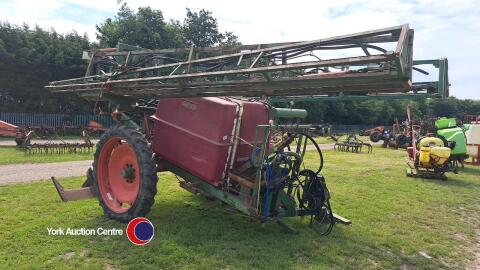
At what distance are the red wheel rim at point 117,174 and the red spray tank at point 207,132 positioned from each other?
509mm

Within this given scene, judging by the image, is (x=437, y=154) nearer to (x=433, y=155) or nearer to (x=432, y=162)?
(x=433, y=155)

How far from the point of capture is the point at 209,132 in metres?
5.78

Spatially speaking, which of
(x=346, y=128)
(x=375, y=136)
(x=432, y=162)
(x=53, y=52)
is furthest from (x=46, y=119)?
(x=346, y=128)

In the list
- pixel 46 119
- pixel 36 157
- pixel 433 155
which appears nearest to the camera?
pixel 433 155

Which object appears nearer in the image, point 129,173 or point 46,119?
point 129,173

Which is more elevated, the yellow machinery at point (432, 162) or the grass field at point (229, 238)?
the yellow machinery at point (432, 162)

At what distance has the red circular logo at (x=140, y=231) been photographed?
17.4ft

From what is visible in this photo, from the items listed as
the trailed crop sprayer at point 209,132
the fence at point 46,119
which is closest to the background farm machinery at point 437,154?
the trailed crop sprayer at point 209,132

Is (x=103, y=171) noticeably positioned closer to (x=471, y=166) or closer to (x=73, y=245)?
(x=73, y=245)

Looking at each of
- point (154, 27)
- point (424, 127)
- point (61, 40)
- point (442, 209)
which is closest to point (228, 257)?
point (442, 209)

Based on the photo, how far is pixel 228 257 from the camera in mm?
4895

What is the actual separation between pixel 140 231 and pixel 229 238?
1260mm

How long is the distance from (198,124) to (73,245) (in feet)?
7.78

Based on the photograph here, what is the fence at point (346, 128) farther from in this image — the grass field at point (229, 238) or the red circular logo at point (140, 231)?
the red circular logo at point (140, 231)
